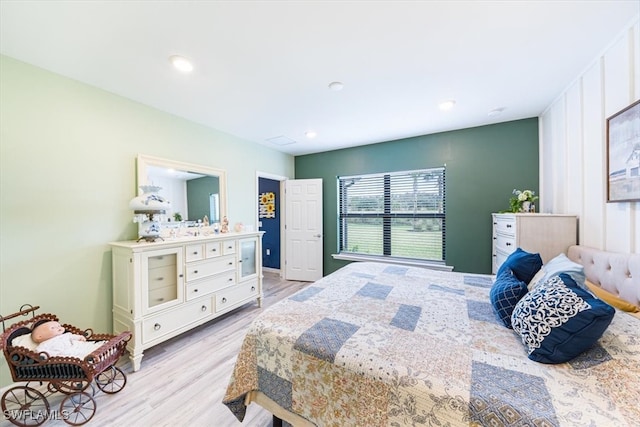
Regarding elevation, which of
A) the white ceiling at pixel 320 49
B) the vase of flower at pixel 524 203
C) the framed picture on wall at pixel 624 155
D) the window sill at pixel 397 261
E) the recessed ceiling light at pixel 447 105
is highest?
the white ceiling at pixel 320 49

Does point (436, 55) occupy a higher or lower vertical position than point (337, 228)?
higher

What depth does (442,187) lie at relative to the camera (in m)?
3.66

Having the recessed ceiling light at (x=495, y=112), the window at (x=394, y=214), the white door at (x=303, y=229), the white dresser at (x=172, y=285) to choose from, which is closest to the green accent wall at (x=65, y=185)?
→ the white dresser at (x=172, y=285)

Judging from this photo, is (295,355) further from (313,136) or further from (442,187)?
(442,187)

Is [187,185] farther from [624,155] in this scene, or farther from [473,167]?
[624,155]

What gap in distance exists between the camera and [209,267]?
269cm

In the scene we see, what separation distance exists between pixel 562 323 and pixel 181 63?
2800 millimetres

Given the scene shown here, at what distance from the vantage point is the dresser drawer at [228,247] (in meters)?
2.86

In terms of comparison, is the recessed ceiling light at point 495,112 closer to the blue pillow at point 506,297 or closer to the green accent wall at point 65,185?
the blue pillow at point 506,297

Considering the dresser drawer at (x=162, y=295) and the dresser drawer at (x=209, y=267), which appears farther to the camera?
the dresser drawer at (x=209, y=267)

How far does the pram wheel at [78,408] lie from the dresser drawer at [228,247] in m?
1.54

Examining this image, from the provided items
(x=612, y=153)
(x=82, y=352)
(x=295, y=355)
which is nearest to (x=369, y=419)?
(x=295, y=355)

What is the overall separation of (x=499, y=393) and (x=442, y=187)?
130 inches

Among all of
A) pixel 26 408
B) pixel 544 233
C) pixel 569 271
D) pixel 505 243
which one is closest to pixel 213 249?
pixel 26 408
